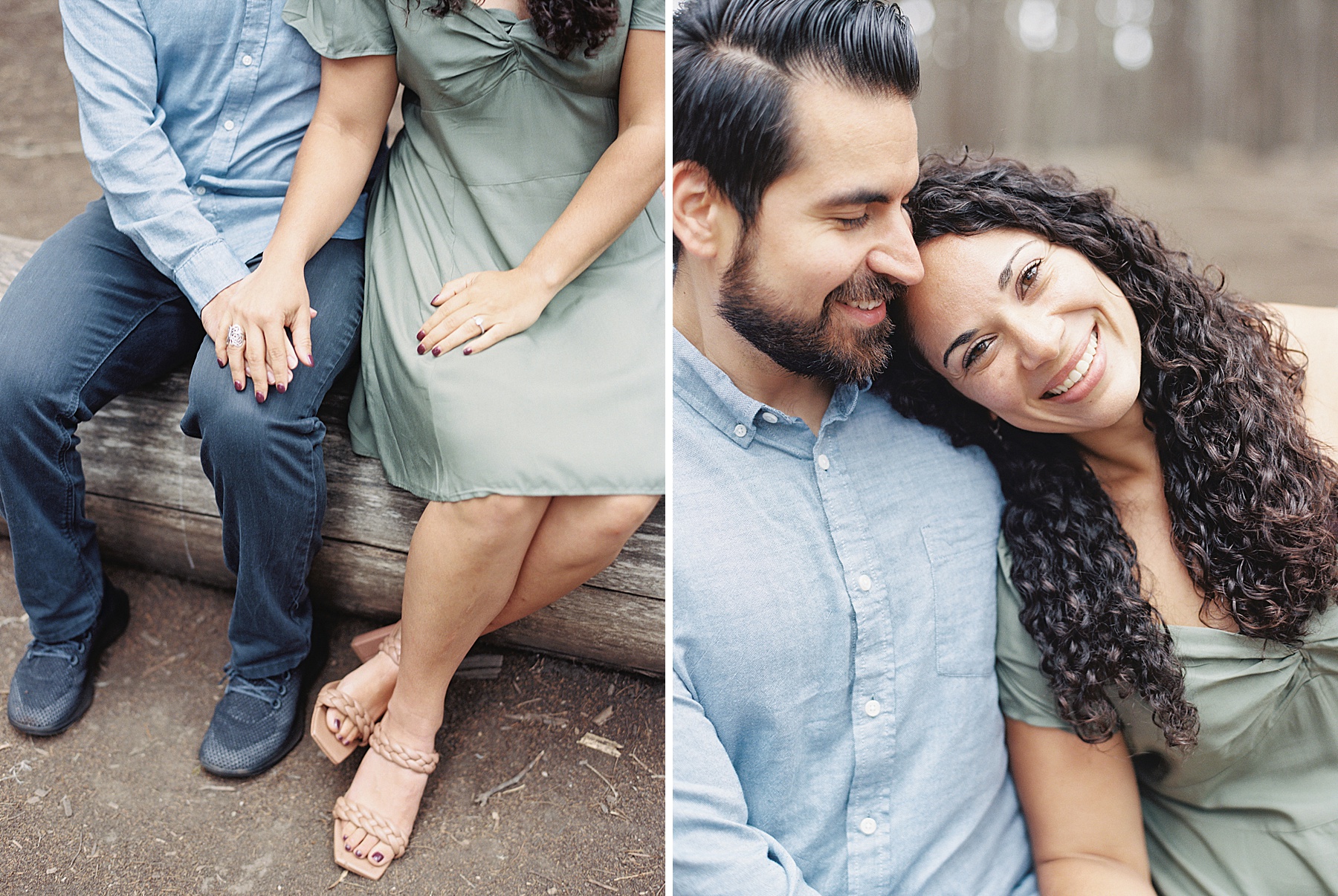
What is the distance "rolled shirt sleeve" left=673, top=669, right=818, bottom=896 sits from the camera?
0.94 meters

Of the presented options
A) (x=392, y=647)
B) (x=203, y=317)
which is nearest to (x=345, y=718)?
(x=392, y=647)

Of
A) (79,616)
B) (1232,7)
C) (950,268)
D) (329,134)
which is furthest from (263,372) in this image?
(1232,7)

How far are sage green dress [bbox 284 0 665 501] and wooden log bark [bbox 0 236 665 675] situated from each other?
0.37 ft

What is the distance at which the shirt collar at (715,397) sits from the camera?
100 centimetres

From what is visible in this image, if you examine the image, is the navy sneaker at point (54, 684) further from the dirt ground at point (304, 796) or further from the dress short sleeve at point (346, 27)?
the dress short sleeve at point (346, 27)

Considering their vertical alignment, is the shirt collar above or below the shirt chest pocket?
above

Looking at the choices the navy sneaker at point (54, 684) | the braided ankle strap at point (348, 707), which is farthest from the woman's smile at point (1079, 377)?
the navy sneaker at point (54, 684)

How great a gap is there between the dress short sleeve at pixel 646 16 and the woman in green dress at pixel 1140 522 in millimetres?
490

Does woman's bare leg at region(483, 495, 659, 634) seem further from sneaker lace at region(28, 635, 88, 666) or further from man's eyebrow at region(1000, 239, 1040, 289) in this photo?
sneaker lace at region(28, 635, 88, 666)

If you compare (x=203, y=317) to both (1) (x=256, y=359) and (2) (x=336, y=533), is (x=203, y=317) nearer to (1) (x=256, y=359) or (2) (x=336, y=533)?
(1) (x=256, y=359)

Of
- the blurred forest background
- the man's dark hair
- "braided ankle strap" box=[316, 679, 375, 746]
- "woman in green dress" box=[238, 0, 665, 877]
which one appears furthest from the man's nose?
"braided ankle strap" box=[316, 679, 375, 746]

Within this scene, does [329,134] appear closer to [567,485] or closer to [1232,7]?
[567,485]

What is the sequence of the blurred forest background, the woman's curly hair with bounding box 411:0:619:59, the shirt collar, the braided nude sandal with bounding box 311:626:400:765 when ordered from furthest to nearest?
1. the braided nude sandal with bounding box 311:626:400:765
2. the woman's curly hair with bounding box 411:0:619:59
3. the blurred forest background
4. the shirt collar

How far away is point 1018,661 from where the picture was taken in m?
1.10
